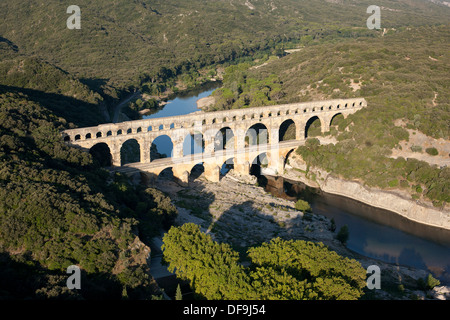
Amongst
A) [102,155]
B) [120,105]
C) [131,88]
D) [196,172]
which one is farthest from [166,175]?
[131,88]

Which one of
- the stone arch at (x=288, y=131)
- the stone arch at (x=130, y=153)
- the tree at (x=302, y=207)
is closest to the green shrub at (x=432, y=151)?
the tree at (x=302, y=207)

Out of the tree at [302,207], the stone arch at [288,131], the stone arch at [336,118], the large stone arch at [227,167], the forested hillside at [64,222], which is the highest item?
the stone arch at [336,118]

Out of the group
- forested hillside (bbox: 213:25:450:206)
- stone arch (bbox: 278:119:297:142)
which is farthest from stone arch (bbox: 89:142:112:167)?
stone arch (bbox: 278:119:297:142)

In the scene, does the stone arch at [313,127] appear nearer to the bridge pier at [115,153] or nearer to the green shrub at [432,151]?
the green shrub at [432,151]

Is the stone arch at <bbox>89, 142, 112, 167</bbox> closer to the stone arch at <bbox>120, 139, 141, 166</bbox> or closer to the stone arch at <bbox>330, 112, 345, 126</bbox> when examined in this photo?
the stone arch at <bbox>120, 139, 141, 166</bbox>

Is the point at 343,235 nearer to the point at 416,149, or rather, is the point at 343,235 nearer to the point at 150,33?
the point at 416,149

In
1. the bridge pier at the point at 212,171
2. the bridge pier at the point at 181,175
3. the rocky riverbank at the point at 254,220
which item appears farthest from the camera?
the bridge pier at the point at 212,171
